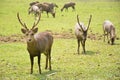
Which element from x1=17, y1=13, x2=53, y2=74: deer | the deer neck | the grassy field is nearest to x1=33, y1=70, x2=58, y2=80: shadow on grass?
the grassy field

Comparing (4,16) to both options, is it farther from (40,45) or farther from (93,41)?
(40,45)

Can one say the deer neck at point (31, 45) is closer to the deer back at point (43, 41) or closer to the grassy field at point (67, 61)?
the deer back at point (43, 41)

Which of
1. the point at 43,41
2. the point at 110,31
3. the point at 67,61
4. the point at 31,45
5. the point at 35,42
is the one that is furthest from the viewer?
the point at 110,31

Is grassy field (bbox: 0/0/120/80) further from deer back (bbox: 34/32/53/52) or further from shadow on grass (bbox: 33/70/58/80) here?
deer back (bbox: 34/32/53/52)

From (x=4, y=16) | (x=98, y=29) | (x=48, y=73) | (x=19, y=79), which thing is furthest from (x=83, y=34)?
(x=4, y=16)

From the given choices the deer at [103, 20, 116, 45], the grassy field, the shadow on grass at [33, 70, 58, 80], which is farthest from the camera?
the deer at [103, 20, 116, 45]

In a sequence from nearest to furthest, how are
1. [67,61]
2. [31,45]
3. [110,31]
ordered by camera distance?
1. [31,45]
2. [67,61]
3. [110,31]

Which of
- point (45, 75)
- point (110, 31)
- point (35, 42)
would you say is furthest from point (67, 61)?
point (110, 31)

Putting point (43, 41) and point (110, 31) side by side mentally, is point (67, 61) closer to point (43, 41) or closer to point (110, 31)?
point (43, 41)

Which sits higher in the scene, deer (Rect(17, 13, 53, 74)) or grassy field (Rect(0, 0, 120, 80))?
deer (Rect(17, 13, 53, 74))

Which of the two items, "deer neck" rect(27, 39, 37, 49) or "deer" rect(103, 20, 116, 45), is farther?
"deer" rect(103, 20, 116, 45)

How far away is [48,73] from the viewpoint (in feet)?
35.6

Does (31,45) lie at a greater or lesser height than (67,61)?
greater

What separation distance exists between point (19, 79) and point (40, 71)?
779mm
